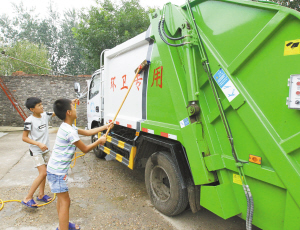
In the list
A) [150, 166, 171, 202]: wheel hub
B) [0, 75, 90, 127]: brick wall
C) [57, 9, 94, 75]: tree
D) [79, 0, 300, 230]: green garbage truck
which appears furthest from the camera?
[57, 9, 94, 75]: tree

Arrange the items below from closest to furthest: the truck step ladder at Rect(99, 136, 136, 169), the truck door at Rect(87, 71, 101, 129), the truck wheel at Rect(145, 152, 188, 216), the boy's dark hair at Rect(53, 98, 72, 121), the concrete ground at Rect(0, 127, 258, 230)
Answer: the boy's dark hair at Rect(53, 98, 72, 121), the truck wheel at Rect(145, 152, 188, 216), the concrete ground at Rect(0, 127, 258, 230), the truck step ladder at Rect(99, 136, 136, 169), the truck door at Rect(87, 71, 101, 129)

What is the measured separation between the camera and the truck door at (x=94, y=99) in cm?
482

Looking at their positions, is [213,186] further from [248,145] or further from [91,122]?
[91,122]

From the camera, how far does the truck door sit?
482 centimetres

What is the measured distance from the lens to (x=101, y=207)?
2936 mm

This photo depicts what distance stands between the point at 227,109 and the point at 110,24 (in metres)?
9.53

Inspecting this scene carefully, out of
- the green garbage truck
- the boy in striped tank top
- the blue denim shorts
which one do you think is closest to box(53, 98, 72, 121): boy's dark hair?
the boy in striped tank top

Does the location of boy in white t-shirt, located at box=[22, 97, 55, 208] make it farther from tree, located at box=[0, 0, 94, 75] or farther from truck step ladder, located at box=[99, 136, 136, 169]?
tree, located at box=[0, 0, 94, 75]

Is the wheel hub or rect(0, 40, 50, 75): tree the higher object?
rect(0, 40, 50, 75): tree

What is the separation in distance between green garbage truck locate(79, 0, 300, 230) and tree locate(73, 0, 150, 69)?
25.4ft

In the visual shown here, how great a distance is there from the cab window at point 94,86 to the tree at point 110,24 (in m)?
5.11

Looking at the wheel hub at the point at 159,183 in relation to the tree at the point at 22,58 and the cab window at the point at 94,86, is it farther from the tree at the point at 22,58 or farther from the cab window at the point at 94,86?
the tree at the point at 22,58

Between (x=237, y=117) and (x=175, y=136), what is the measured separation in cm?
79

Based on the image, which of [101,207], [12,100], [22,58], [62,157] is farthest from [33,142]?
[22,58]
